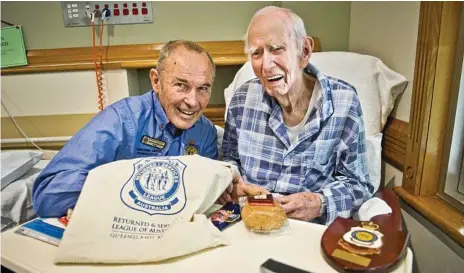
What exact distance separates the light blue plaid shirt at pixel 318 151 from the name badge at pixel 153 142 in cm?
32

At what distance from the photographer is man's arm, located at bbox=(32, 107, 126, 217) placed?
2.96 ft

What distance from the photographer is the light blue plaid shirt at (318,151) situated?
115cm

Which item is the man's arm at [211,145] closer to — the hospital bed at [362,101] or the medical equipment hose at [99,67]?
the hospital bed at [362,101]

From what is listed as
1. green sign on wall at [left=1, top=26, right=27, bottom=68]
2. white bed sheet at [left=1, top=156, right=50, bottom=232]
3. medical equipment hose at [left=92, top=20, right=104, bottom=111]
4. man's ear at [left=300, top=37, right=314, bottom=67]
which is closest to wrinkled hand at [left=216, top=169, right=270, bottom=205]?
man's ear at [left=300, top=37, right=314, bottom=67]

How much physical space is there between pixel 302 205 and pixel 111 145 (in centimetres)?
64

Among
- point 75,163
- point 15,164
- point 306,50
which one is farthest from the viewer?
point 15,164

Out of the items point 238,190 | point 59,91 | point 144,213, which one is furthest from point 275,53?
point 59,91

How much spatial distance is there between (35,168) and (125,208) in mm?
1055

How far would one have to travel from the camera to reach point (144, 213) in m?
0.75

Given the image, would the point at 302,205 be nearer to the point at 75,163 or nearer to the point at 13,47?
the point at 75,163

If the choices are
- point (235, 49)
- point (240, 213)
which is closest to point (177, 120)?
point (240, 213)

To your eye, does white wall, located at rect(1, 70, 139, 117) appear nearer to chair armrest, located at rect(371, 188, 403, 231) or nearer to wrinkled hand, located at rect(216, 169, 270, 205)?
wrinkled hand, located at rect(216, 169, 270, 205)

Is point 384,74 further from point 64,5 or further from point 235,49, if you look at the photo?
point 64,5

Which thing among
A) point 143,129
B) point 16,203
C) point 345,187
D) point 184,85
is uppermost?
point 184,85
